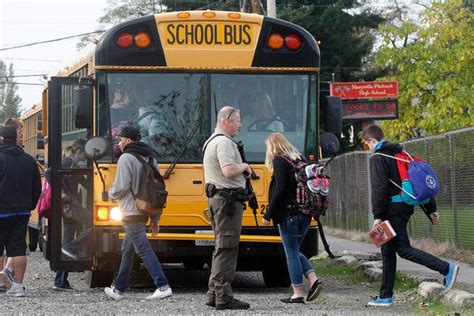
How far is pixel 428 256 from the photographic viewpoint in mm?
10484

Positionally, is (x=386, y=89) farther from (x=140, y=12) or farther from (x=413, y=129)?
(x=140, y=12)

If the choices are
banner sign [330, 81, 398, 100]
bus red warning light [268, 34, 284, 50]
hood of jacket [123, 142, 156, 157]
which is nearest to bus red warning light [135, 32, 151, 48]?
bus red warning light [268, 34, 284, 50]

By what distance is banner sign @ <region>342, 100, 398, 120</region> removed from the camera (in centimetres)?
2123

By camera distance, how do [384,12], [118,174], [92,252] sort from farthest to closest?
[384,12]
[92,252]
[118,174]

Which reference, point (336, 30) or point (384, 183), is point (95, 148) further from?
point (336, 30)

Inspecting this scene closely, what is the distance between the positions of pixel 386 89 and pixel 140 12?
4308cm

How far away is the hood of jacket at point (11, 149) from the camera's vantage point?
12.2 m

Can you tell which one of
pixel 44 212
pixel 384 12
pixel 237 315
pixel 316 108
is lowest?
pixel 237 315

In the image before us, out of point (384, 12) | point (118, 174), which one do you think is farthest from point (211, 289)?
point (384, 12)

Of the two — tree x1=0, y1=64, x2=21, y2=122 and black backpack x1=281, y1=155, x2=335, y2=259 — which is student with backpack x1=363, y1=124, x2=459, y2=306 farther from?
tree x1=0, y1=64, x2=21, y2=122

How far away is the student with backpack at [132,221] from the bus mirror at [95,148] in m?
0.57

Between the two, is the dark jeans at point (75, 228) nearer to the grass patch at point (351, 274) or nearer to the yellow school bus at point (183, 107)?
the yellow school bus at point (183, 107)

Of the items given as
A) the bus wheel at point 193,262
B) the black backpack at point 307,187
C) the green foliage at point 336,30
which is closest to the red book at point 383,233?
the black backpack at point 307,187

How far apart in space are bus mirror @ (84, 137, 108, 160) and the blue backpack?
9.82 feet
